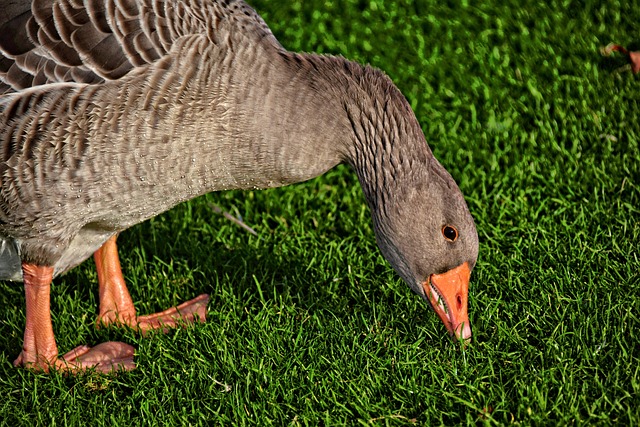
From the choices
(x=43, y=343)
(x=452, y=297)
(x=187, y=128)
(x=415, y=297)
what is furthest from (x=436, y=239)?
(x=43, y=343)

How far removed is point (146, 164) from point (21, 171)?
26.0 inches

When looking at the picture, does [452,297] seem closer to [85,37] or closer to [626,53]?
[85,37]

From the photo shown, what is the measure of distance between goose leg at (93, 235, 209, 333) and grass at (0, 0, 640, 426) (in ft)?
0.38

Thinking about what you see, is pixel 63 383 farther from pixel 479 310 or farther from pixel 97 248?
pixel 479 310

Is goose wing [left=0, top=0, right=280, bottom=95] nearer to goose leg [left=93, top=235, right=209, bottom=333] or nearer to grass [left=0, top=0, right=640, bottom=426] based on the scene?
goose leg [left=93, top=235, right=209, bottom=333]

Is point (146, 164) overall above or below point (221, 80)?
below

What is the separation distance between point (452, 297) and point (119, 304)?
7.13 feet

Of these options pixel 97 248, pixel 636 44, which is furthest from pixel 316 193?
pixel 636 44

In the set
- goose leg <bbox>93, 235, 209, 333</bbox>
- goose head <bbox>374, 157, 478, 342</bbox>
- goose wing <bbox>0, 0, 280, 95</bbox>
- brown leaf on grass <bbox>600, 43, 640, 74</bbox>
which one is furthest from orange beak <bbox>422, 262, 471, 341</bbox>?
brown leaf on grass <bbox>600, 43, 640, 74</bbox>

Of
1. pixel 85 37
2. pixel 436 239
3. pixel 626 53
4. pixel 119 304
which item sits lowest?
pixel 119 304

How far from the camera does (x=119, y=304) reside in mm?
5676

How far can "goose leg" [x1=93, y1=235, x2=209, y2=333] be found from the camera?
5559 millimetres

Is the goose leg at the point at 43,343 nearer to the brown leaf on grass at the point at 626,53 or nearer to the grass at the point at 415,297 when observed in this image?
the grass at the point at 415,297

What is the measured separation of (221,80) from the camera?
15.5 ft
